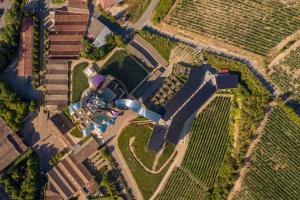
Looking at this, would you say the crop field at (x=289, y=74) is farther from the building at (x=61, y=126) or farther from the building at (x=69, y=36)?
the building at (x=61, y=126)

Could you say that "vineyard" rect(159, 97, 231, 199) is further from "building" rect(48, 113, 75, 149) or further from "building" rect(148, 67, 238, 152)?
"building" rect(48, 113, 75, 149)

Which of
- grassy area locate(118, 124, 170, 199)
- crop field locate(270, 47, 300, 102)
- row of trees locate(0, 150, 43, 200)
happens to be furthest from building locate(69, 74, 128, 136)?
crop field locate(270, 47, 300, 102)

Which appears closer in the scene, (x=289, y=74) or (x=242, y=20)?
(x=289, y=74)

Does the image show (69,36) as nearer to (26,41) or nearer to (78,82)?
(26,41)

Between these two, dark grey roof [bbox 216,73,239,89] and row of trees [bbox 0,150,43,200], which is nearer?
dark grey roof [bbox 216,73,239,89]

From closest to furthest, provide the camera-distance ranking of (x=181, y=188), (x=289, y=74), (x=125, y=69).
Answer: (x=289, y=74) → (x=181, y=188) → (x=125, y=69)

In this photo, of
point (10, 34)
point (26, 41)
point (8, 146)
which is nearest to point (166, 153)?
point (8, 146)

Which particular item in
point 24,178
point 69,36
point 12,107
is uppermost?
point 69,36
